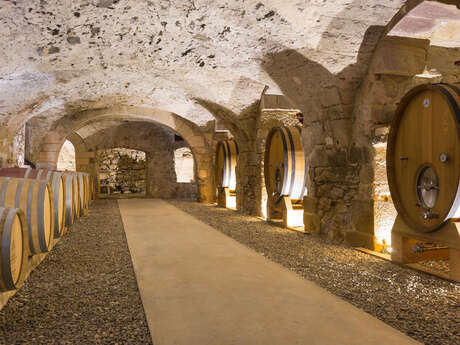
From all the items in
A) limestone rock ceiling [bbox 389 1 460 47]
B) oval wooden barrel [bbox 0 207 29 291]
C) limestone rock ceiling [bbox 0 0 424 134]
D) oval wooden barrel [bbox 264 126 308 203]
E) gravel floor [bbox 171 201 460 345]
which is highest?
limestone rock ceiling [bbox 0 0 424 134]

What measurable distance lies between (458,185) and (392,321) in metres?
0.99

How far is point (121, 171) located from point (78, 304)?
11.3 meters

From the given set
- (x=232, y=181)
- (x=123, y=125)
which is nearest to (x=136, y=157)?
(x=123, y=125)

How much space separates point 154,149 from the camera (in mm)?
11602

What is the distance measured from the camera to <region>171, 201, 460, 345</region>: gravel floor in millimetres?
1814

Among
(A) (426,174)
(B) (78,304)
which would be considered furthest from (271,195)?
(B) (78,304)

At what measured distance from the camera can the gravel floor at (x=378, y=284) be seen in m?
1.81

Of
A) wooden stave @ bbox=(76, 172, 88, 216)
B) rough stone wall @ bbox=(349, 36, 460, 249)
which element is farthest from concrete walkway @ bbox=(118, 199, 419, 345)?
wooden stave @ bbox=(76, 172, 88, 216)

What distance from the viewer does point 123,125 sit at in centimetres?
1122

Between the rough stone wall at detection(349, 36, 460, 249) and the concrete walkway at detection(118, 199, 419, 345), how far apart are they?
3.71 feet

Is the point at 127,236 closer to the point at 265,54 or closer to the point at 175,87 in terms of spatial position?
the point at 265,54

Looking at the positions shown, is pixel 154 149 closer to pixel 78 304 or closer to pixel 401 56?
pixel 401 56

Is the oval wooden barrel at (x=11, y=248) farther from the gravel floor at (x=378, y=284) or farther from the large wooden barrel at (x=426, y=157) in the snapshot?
the large wooden barrel at (x=426, y=157)

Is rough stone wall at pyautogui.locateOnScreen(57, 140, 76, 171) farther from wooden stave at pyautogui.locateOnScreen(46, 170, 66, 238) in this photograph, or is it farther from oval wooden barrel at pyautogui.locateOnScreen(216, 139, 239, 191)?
wooden stave at pyautogui.locateOnScreen(46, 170, 66, 238)
